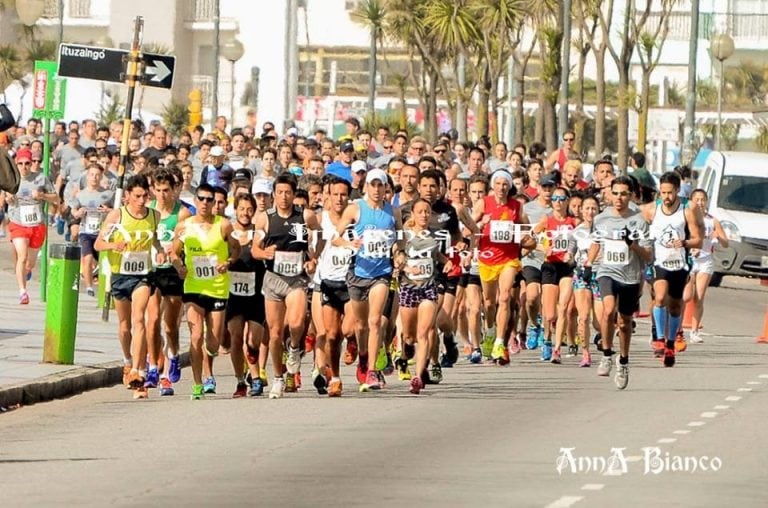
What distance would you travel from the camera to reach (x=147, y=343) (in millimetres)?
17672

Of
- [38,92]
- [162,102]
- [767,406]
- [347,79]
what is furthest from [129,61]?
[347,79]

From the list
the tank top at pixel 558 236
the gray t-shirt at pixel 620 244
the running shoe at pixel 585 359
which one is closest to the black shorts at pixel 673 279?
the running shoe at pixel 585 359

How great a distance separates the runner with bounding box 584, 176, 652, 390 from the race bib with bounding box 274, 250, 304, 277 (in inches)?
121

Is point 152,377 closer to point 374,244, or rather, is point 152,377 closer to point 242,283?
point 242,283

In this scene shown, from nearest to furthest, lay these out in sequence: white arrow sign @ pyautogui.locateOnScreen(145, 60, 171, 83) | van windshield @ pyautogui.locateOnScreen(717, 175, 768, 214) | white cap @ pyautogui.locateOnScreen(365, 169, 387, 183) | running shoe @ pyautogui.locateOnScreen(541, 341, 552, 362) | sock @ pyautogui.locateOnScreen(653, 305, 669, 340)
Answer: white cap @ pyautogui.locateOnScreen(365, 169, 387, 183) < sock @ pyautogui.locateOnScreen(653, 305, 669, 340) < running shoe @ pyautogui.locateOnScreen(541, 341, 552, 362) < white arrow sign @ pyautogui.locateOnScreen(145, 60, 171, 83) < van windshield @ pyautogui.locateOnScreen(717, 175, 768, 214)

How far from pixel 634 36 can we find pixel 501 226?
27648 mm

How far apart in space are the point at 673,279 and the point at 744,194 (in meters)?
13.9

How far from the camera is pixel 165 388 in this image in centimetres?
1788

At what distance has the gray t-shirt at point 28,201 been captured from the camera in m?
26.2

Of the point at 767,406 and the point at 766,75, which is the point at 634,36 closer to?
the point at 767,406

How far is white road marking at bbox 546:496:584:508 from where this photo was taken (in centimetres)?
1140

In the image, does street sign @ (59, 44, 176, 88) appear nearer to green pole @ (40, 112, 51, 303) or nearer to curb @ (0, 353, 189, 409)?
green pole @ (40, 112, 51, 303)

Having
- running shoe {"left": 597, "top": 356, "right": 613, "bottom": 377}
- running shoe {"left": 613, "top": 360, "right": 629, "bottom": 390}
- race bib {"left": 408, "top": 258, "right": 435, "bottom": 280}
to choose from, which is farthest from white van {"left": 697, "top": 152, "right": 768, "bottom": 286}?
race bib {"left": 408, "top": 258, "right": 435, "bottom": 280}

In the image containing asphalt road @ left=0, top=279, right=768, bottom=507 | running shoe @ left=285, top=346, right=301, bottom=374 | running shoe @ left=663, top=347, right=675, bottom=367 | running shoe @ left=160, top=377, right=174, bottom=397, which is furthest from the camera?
running shoe @ left=663, top=347, right=675, bottom=367
